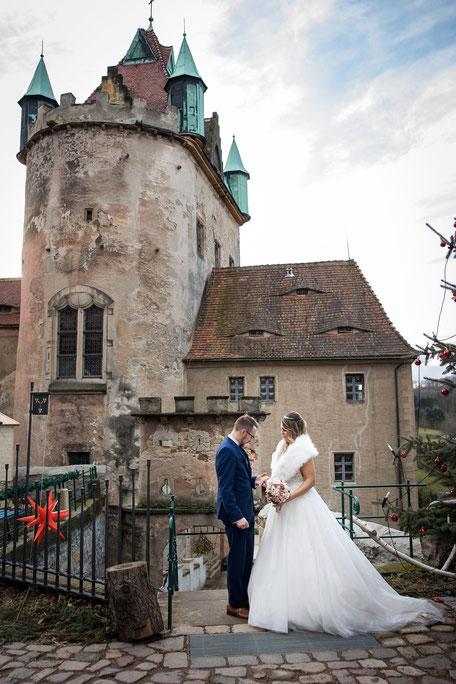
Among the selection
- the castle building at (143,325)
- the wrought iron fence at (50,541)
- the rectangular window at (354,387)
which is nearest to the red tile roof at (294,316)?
the castle building at (143,325)

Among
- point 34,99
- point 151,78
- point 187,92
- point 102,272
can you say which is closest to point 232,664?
point 102,272

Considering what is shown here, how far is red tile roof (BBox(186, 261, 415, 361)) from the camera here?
18094 mm

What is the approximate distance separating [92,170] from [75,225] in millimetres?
1951

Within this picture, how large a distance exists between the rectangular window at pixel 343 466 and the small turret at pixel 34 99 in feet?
52.9

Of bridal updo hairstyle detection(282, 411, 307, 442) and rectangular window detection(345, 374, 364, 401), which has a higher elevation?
rectangular window detection(345, 374, 364, 401)

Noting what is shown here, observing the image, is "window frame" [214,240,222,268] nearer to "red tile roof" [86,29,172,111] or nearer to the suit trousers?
"red tile roof" [86,29,172,111]

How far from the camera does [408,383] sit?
57.5ft

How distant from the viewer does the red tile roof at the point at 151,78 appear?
2000 cm

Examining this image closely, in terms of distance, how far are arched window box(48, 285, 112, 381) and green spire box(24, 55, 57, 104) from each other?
824 centimetres

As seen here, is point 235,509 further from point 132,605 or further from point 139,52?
point 139,52

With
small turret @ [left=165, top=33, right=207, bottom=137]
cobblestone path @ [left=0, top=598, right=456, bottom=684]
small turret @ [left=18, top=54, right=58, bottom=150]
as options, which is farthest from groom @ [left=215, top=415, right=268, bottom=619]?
small turret @ [left=18, top=54, right=58, bottom=150]

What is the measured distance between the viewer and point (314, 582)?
15.6 ft

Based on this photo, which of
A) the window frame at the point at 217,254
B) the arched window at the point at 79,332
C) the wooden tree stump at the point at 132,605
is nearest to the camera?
the wooden tree stump at the point at 132,605

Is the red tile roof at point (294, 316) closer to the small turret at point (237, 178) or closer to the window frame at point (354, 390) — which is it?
the window frame at point (354, 390)
